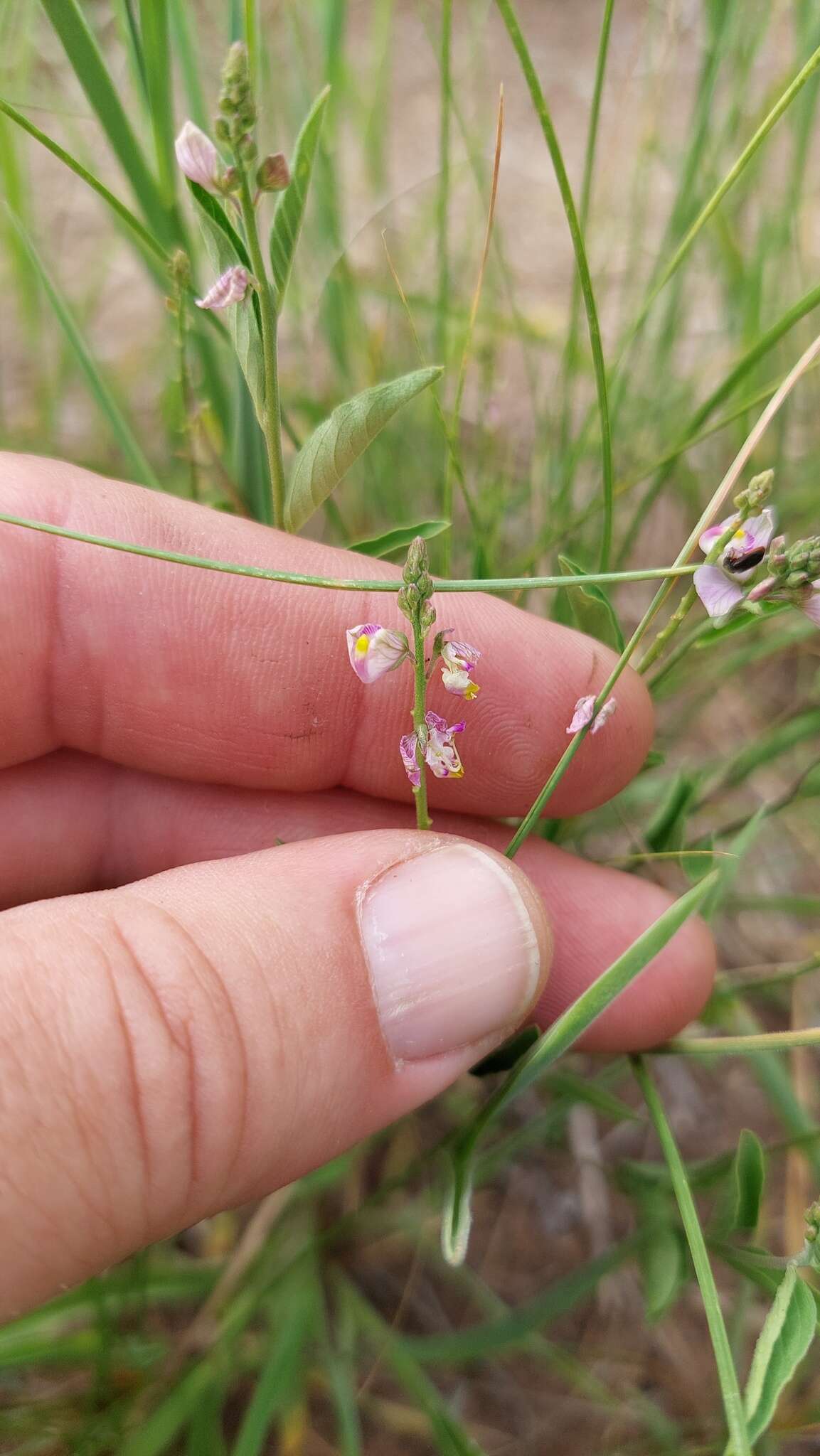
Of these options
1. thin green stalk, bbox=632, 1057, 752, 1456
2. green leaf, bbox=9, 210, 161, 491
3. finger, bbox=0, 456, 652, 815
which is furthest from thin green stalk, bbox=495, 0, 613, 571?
thin green stalk, bbox=632, 1057, 752, 1456

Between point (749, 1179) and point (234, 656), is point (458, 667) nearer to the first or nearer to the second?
point (234, 656)

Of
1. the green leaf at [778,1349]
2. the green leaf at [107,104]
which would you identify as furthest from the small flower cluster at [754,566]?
the green leaf at [107,104]

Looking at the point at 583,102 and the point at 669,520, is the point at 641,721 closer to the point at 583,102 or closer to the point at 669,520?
the point at 669,520

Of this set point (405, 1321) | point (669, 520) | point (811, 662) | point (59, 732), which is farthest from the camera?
point (669, 520)

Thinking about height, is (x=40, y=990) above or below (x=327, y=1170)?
above

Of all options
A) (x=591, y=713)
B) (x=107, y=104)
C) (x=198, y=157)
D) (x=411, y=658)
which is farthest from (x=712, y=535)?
(x=107, y=104)

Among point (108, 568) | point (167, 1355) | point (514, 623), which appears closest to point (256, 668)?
point (108, 568)
